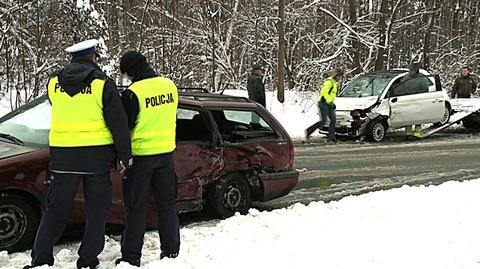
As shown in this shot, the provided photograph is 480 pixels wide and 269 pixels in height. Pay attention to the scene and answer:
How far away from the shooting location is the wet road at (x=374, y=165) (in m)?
8.88

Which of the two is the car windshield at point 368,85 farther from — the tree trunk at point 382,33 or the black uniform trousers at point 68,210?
the black uniform trousers at point 68,210

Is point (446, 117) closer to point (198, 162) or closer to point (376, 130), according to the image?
point (376, 130)

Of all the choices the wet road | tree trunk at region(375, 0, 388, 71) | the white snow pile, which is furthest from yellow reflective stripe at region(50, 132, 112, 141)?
tree trunk at region(375, 0, 388, 71)

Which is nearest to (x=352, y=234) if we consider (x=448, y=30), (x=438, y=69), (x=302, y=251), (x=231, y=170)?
(x=302, y=251)

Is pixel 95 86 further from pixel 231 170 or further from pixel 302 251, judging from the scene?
pixel 231 170

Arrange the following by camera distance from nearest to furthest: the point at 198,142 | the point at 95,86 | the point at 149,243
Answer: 1. the point at 95,86
2. the point at 149,243
3. the point at 198,142

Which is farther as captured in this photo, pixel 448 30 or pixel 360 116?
pixel 448 30

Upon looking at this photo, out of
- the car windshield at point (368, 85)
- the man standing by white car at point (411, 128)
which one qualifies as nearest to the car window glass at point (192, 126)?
the car windshield at point (368, 85)

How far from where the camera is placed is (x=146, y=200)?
191 inches

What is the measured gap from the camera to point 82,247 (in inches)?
182

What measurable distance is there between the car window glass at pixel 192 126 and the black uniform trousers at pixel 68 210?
2087mm

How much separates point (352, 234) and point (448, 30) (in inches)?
1418

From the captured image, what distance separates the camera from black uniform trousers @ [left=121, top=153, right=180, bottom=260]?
4.79m

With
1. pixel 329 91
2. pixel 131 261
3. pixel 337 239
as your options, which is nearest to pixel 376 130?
pixel 329 91
